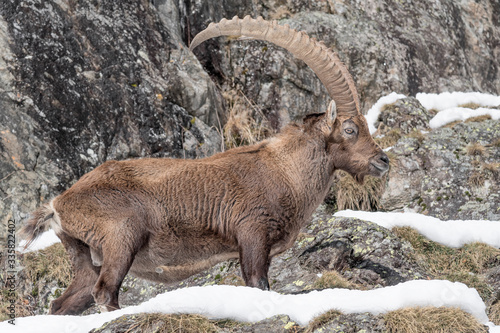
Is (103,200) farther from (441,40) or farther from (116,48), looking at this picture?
(441,40)

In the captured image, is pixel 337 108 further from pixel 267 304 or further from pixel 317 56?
pixel 267 304

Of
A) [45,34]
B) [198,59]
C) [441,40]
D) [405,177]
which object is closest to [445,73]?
[441,40]

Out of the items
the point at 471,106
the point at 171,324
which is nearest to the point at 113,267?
the point at 171,324

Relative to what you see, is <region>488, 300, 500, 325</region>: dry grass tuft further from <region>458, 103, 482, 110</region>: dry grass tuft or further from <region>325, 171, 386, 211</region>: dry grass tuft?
<region>458, 103, 482, 110</region>: dry grass tuft

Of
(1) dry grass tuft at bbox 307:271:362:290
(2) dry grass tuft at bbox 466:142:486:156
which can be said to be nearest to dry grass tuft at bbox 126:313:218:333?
(1) dry grass tuft at bbox 307:271:362:290

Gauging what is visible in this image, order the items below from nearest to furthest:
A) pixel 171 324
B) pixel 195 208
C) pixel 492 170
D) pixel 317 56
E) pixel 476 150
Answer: pixel 171 324
pixel 195 208
pixel 317 56
pixel 492 170
pixel 476 150

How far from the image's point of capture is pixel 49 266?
34.4 ft

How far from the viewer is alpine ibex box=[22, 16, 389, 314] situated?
7.34 m

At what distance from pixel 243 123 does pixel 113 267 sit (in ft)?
23.1

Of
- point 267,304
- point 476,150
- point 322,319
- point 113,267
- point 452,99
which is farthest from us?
point 452,99

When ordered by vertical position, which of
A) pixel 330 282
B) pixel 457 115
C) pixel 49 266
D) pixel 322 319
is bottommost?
pixel 49 266

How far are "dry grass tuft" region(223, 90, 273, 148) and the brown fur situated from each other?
190 inches

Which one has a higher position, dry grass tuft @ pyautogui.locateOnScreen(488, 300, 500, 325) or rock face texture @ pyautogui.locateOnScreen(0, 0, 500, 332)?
rock face texture @ pyautogui.locateOnScreen(0, 0, 500, 332)

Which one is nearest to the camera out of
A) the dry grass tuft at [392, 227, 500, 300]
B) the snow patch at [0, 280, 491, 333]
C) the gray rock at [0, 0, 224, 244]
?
the snow patch at [0, 280, 491, 333]
